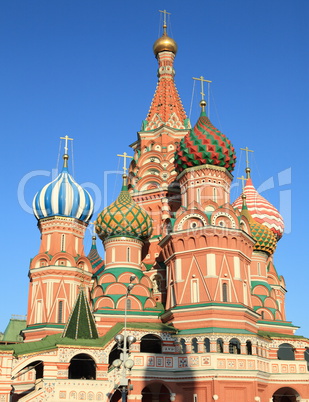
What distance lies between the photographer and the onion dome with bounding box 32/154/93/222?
28.8m

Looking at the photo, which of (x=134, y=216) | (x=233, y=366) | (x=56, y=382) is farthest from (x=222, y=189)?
(x=56, y=382)

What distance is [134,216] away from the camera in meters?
28.1

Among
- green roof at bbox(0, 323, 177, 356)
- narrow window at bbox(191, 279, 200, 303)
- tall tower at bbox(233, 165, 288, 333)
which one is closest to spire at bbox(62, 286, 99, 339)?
green roof at bbox(0, 323, 177, 356)

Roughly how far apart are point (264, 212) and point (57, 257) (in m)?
13.5

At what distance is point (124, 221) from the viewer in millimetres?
27891

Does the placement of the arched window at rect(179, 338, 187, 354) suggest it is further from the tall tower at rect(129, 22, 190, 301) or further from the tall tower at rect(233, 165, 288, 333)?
the tall tower at rect(233, 165, 288, 333)

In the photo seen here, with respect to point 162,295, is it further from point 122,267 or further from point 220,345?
point 220,345

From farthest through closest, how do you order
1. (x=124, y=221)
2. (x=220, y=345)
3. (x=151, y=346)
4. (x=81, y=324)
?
1. (x=124, y=221)
2. (x=151, y=346)
3. (x=81, y=324)
4. (x=220, y=345)

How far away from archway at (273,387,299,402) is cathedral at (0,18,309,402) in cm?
7

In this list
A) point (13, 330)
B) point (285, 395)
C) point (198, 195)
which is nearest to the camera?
point (285, 395)

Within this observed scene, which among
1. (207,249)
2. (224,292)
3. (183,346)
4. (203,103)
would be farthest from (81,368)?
(203,103)

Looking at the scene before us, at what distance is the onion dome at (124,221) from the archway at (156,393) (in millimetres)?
7182

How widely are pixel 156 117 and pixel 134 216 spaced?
26.1 feet

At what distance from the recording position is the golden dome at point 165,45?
3597cm
